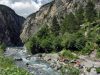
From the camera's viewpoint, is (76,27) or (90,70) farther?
(76,27)

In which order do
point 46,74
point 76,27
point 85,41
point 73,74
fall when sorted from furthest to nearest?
point 76,27
point 85,41
point 46,74
point 73,74

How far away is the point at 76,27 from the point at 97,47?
44.9m

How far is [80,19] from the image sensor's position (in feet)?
Answer: 526

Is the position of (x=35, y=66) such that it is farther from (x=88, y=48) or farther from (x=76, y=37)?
(x=76, y=37)

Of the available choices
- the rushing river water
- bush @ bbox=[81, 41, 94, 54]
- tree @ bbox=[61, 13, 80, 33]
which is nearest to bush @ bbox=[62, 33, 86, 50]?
bush @ bbox=[81, 41, 94, 54]

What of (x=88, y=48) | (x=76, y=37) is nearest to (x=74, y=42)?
(x=76, y=37)

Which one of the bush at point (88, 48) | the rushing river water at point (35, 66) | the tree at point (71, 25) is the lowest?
the rushing river water at point (35, 66)

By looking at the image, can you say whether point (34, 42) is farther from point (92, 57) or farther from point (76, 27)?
point (92, 57)

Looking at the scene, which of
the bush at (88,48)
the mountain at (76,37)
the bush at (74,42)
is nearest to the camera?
the bush at (88,48)

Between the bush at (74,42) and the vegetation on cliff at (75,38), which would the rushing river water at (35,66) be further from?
the vegetation on cliff at (75,38)

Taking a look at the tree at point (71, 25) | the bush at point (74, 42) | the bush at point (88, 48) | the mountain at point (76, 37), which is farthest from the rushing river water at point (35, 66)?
the tree at point (71, 25)

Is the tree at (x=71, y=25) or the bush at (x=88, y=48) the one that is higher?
the tree at (x=71, y=25)

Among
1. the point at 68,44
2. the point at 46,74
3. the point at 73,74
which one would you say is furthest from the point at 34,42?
the point at 73,74

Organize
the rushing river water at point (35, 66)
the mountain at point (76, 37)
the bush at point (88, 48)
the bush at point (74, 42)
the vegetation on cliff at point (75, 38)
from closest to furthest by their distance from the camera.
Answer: the rushing river water at point (35, 66)
the bush at point (88, 48)
the vegetation on cliff at point (75, 38)
the mountain at point (76, 37)
the bush at point (74, 42)
